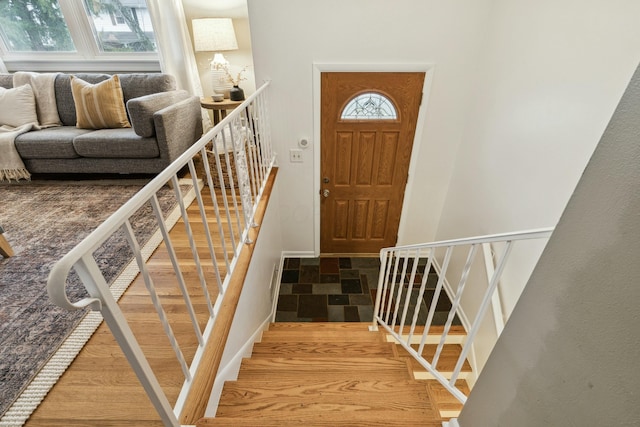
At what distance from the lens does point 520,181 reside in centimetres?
181

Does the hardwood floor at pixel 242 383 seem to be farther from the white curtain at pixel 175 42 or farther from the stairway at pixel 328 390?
the white curtain at pixel 175 42

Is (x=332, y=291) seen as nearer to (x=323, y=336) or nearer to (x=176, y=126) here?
(x=323, y=336)

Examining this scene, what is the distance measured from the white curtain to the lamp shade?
495 mm

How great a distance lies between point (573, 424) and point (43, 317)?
6.90ft

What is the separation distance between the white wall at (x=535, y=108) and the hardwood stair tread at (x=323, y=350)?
81 centimetres

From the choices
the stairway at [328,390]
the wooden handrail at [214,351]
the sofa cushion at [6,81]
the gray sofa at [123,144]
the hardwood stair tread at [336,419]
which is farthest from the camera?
the sofa cushion at [6,81]

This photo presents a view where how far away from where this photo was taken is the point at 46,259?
1805 millimetres

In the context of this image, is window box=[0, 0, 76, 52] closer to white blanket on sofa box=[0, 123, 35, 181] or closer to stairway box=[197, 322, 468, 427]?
white blanket on sofa box=[0, 123, 35, 181]

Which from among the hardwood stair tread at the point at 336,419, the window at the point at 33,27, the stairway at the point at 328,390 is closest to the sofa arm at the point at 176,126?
the stairway at the point at 328,390

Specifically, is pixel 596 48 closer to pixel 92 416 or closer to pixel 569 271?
pixel 569 271

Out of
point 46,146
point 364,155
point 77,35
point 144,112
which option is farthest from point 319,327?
point 77,35

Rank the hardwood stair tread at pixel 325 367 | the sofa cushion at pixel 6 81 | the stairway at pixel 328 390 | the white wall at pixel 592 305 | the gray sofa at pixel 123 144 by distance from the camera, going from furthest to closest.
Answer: the sofa cushion at pixel 6 81 < the gray sofa at pixel 123 144 < the hardwood stair tread at pixel 325 367 < the stairway at pixel 328 390 < the white wall at pixel 592 305

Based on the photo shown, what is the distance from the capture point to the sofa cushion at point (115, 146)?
2652 millimetres

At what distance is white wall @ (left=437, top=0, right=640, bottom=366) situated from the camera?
125cm
